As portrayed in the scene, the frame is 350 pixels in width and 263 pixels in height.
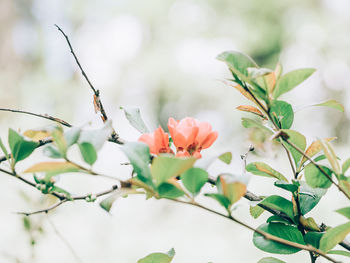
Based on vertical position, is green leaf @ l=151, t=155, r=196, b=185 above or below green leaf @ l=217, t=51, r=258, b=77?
below

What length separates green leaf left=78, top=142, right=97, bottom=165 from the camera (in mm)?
Result: 257

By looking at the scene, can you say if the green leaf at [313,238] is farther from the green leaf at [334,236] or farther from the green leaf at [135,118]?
the green leaf at [135,118]

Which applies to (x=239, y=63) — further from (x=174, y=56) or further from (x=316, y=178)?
(x=174, y=56)

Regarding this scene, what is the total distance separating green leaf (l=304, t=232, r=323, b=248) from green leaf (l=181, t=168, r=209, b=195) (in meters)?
0.12

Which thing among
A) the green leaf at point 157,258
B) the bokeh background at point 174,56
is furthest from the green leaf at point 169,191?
the bokeh background at point 174,56

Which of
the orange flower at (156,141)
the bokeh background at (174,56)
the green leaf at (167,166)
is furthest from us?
the bokeh background at (174,56)

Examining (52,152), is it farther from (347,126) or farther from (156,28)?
(156,28)

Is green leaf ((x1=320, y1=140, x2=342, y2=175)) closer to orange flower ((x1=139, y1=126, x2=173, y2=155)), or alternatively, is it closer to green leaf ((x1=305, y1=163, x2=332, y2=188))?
green leaf ((x1=305, y1=163, x2=332, y2=188))

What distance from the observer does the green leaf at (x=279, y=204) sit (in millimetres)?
311

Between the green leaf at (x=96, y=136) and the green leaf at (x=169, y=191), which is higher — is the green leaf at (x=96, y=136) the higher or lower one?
the higher one

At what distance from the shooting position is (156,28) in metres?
4.40

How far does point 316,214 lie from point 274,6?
10.7 ft

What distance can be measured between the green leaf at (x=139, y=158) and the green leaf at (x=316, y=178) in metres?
0.13

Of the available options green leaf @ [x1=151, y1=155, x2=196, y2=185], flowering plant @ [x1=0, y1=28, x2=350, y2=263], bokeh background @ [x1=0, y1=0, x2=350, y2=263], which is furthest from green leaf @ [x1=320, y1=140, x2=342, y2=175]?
bokeh background @ [x1=0, y1=0, x2=350, y2=263]
